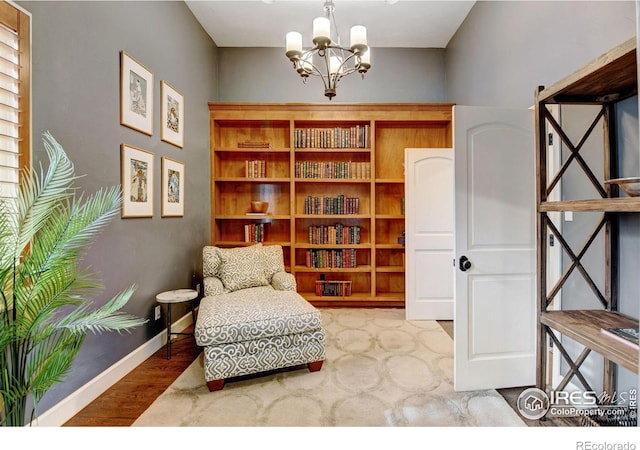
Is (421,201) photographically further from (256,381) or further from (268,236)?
(256,381)

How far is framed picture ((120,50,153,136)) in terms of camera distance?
7.32 feet

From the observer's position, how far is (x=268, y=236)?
4.05 meters

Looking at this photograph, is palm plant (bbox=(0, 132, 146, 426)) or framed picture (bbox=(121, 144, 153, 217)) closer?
palm plant (bbox=(0, 132, 146, 426))

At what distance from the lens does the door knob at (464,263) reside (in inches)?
79.5

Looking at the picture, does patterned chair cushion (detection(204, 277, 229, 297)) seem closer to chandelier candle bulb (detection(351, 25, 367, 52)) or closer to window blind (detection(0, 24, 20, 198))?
window blind (detection(0, 24, 20, 198))

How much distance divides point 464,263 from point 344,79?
294 centimetres

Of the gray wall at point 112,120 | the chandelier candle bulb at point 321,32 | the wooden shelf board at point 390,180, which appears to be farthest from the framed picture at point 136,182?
the wooden shelf board at point 390,180

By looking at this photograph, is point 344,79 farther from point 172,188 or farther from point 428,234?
point 172,188

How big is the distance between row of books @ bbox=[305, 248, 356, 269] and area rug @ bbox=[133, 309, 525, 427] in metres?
1.33

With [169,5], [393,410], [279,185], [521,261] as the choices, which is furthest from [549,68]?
[169,5]

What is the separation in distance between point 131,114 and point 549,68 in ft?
9.80

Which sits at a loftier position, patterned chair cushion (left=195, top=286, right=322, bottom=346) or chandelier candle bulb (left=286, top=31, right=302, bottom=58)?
chandelier candle bulb (left=286, top=31, right=302, bottom=58)

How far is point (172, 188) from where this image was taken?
9.54 feet

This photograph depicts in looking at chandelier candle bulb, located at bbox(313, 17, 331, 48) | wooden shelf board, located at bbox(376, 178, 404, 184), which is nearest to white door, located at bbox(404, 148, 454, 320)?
wooden shelf board, located at bbox(376, 178, 404, 184)
